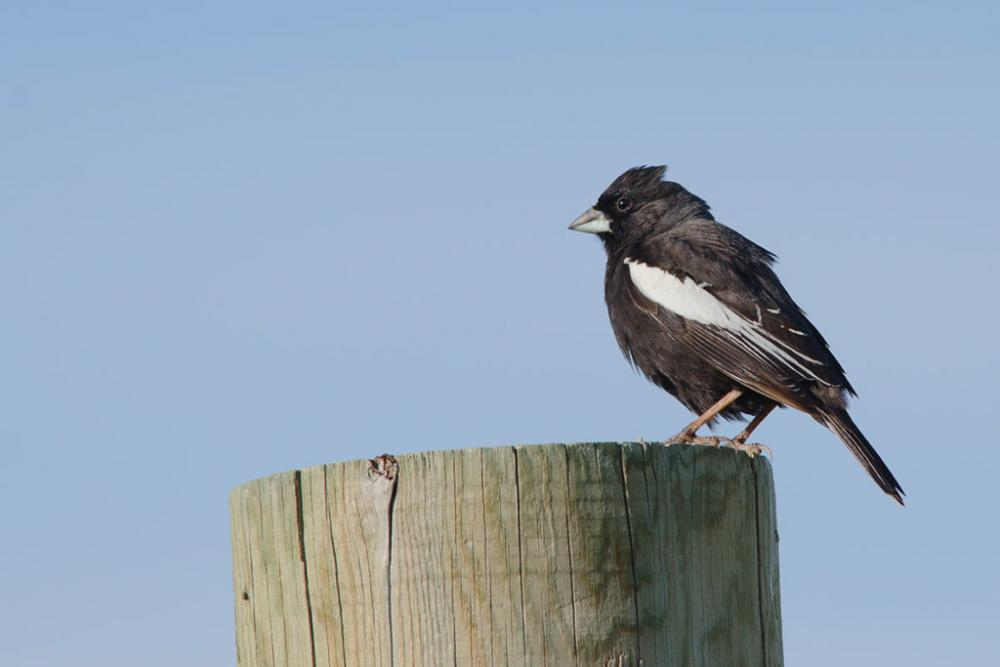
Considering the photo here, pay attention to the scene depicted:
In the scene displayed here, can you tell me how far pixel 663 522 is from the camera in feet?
10.0

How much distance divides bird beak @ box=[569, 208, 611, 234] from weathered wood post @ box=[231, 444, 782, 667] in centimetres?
581

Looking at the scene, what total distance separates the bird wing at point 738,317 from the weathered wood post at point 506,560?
4149 millimetres

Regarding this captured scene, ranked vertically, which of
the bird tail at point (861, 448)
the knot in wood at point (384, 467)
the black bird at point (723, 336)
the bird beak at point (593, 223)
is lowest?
the knot in wood at point (384, 467)

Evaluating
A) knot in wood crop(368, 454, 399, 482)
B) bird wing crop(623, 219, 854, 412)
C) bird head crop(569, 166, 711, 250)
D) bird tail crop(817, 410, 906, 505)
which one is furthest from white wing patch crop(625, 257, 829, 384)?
knot in wood crop(368, 454, 399, 482)

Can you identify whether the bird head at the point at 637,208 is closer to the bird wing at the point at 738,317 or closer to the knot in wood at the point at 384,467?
the bird wing at the point at 738,317

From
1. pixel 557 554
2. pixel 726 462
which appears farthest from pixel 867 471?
pixel 557 554

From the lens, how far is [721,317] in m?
7.38

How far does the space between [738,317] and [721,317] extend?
10 centimetres

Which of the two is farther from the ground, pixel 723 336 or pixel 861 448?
pixel 723 336

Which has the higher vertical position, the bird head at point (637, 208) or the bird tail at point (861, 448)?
the bird head at point (637, 208)

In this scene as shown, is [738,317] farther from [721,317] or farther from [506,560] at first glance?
[506,560]

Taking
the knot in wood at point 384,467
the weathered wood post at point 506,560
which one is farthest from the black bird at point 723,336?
the knot in wood at point 384,467

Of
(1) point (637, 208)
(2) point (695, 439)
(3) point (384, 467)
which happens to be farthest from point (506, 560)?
(1) point (637, 208)

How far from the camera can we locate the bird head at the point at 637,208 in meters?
8.67
